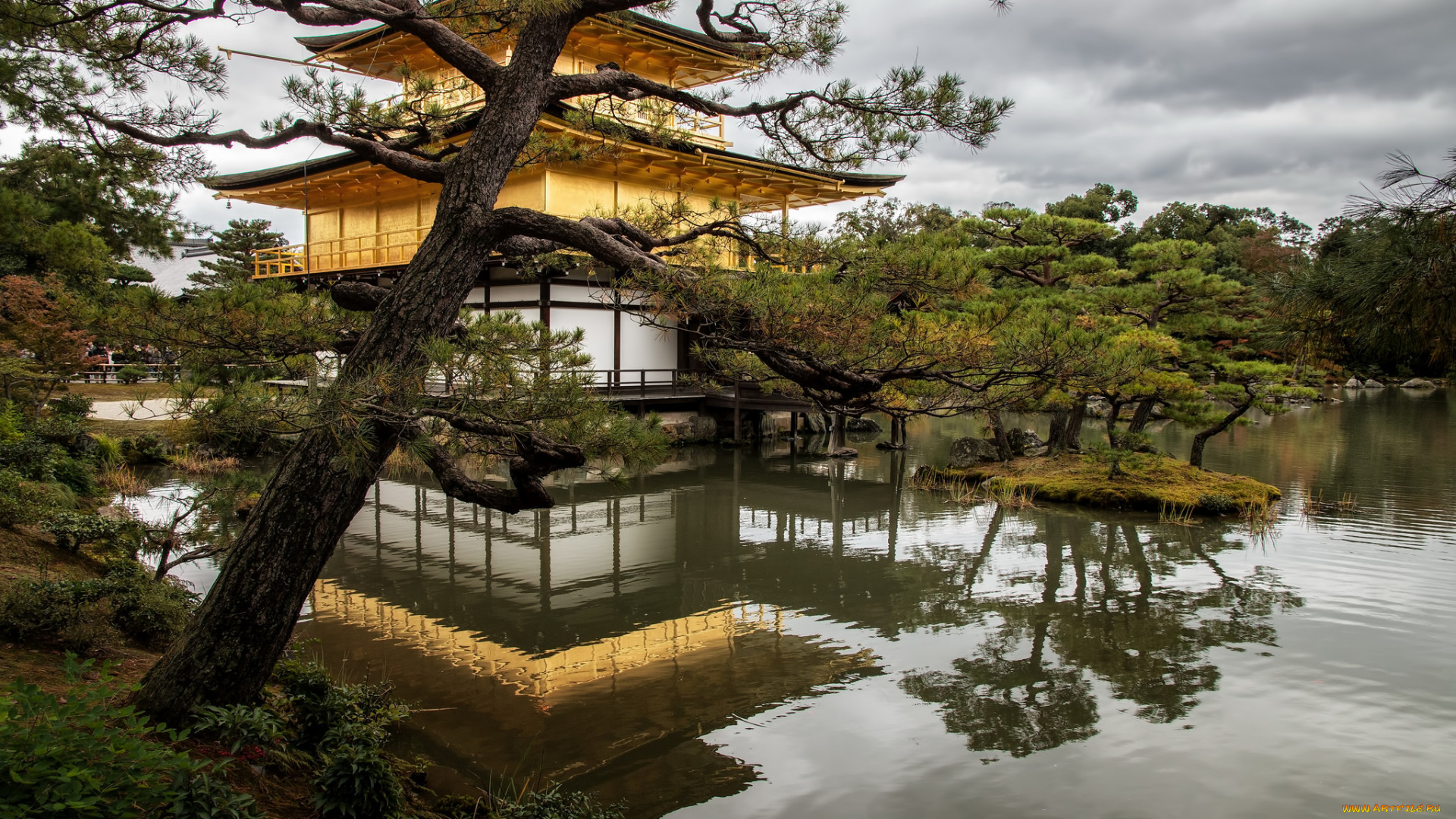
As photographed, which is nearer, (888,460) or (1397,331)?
(1397,331)

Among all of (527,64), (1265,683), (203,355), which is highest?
(527,64)

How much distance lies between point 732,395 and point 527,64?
1481cm

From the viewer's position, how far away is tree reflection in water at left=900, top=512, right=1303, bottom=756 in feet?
18.7

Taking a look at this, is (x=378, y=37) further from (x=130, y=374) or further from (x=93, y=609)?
(x=93, y=609)

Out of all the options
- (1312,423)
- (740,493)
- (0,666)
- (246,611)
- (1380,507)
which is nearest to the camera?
(246,611)

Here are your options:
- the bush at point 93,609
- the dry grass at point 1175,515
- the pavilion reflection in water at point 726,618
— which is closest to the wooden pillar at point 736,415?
the pavilion reflection in water at point 726,618

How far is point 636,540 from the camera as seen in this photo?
1053 centimetres

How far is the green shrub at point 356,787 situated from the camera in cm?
365

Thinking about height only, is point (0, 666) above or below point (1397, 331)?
below

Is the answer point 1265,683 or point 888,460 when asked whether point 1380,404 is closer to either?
point 888,460

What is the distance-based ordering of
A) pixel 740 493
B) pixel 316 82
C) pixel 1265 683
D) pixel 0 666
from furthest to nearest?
pixel 740 493, pixel 1265 683, pixel 316 82, pixel 0 666

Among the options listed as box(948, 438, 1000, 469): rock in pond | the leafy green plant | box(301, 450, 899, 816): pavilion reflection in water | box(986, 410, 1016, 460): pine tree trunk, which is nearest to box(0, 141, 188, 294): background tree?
the leafy green plant

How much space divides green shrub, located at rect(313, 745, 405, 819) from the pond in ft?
3.29

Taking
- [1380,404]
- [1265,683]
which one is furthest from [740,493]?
[1380,404]
